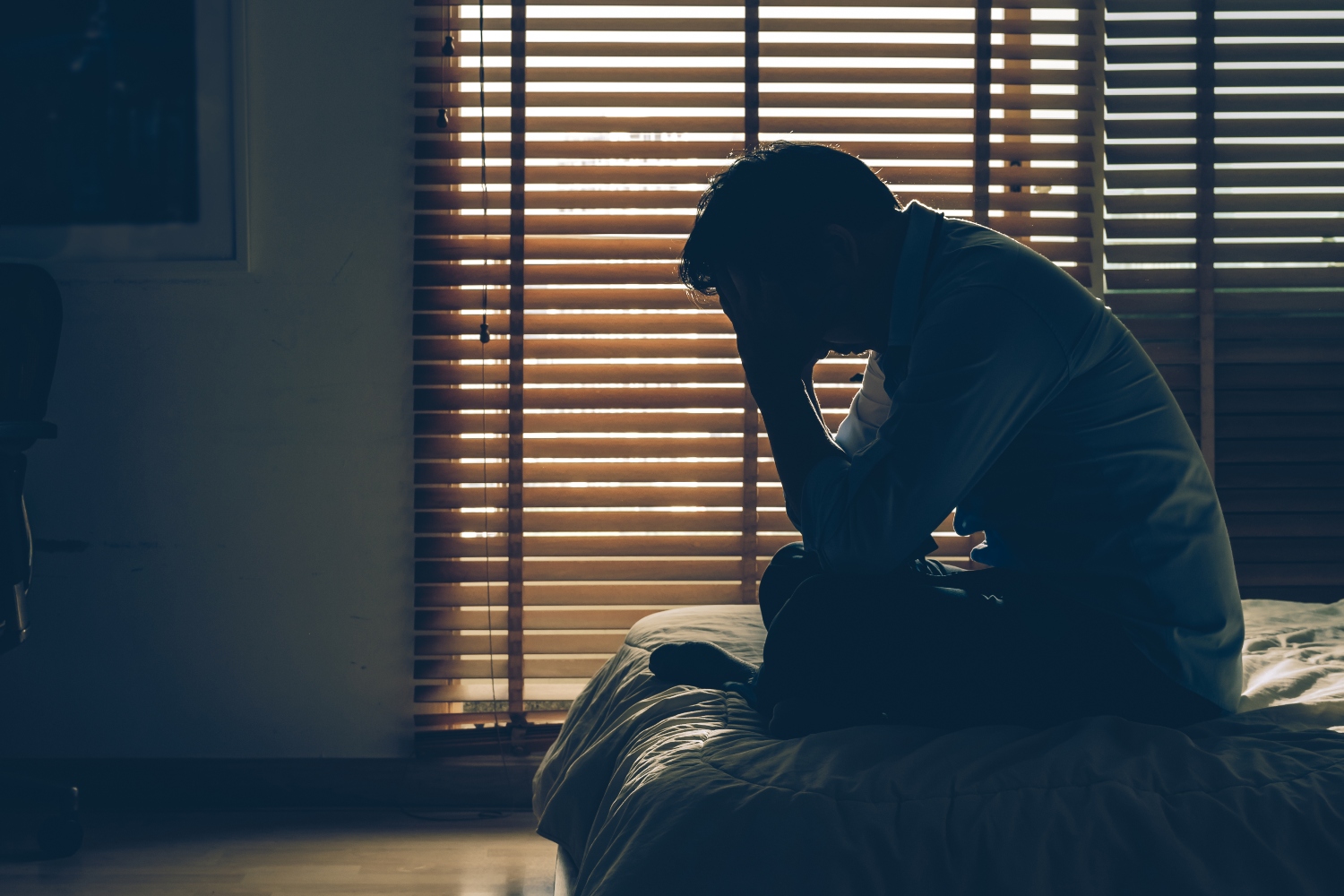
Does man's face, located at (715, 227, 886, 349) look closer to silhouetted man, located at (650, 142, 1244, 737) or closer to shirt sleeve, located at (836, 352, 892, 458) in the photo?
silhouetted man, located at (650, 142, 1244, 737)

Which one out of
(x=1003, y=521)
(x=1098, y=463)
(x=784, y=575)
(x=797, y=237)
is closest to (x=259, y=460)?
(x=784, y=575)

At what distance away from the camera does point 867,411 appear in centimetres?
130

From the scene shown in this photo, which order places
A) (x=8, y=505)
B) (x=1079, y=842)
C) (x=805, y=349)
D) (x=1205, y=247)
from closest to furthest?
1. (x=1079, y=842)
2. (x=805, y=349)
3. (x=8, y=505)
4. (x=1205, y=247)

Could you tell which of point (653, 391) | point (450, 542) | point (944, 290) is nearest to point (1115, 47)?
point (653, 391)

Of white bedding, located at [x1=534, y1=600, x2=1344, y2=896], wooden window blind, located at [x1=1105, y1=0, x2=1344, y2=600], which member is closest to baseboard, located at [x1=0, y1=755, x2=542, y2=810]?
white bedding, located at [x1=534, y1=600, x2=1344, y2=896]

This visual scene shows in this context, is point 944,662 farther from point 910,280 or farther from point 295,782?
point 295,782

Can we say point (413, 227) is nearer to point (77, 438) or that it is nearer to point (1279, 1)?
point (77, 438)

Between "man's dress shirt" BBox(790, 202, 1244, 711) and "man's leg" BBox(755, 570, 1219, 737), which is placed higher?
"man's dress shirt" BBox(790, 202, 1244, 711)

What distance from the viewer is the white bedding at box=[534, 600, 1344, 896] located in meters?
0.64

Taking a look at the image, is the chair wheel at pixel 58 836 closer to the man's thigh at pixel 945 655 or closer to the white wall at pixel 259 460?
the white wall at pixel 259 460

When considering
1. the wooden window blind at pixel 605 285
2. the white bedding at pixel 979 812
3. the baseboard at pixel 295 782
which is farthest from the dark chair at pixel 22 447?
the white bedding at pixel 979 812

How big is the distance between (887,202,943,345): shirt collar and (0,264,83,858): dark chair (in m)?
1.62

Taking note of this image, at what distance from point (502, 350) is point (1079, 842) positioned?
62.2 inches

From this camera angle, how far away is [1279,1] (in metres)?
2.10
